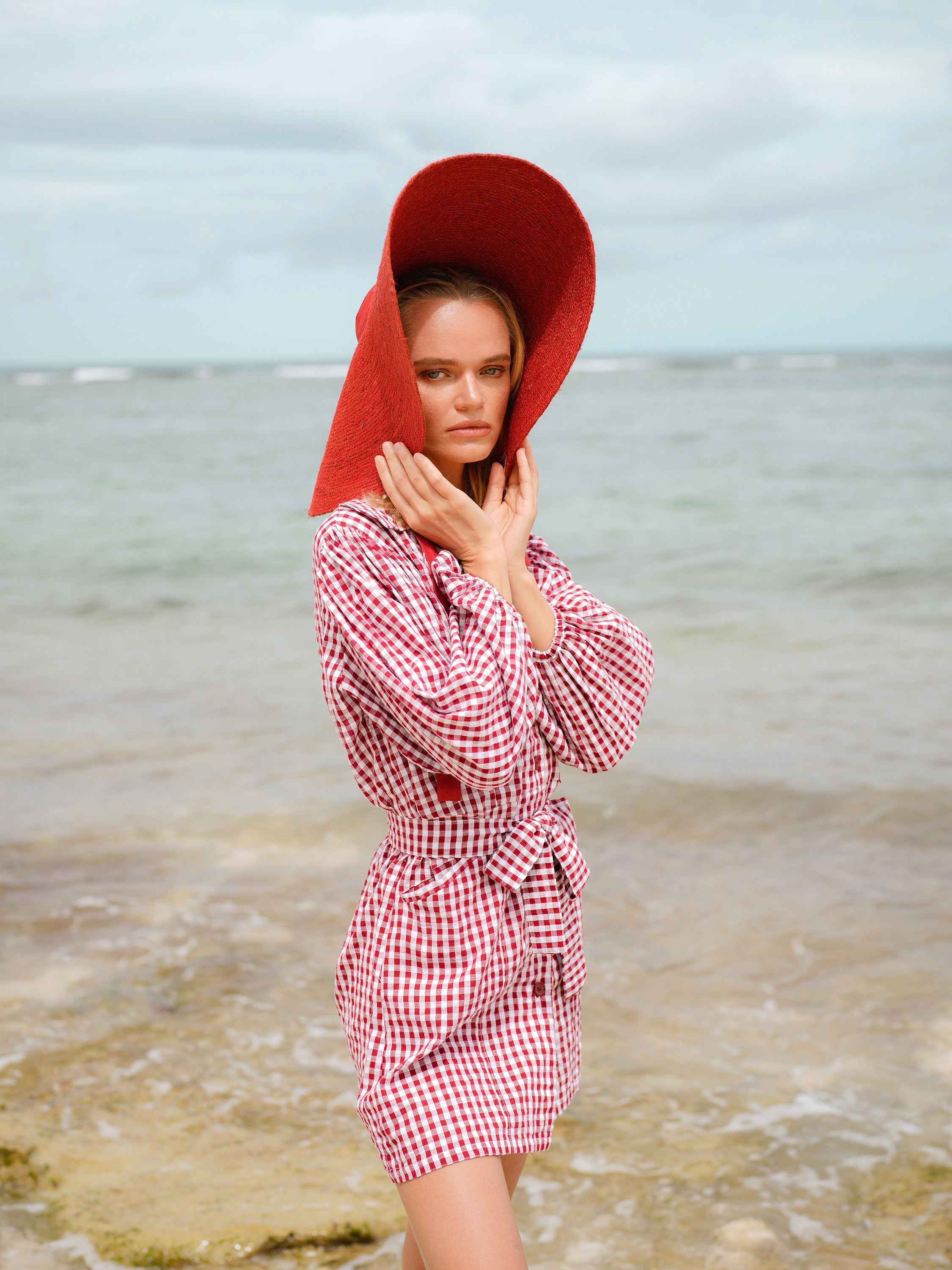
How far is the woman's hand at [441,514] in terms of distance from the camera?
6.50ft

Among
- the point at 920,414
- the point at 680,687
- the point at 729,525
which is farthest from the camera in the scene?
the point at 920,414

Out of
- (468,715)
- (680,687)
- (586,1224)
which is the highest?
(468,715)

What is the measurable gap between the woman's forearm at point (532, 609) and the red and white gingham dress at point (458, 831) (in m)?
0.03

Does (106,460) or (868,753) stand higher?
(106,460)

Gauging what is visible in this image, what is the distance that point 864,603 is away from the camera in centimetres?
1052

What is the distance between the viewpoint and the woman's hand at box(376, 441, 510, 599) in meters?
1.98

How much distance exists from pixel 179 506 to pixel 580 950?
650 inches

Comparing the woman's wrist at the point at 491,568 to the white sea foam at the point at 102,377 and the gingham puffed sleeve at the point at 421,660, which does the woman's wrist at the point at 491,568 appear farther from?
the white sea foam at the point at 102,377

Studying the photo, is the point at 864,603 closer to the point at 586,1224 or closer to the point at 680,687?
the point at 680,687

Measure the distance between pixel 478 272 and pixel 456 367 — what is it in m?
0.27

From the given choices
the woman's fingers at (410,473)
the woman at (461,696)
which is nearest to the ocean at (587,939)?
the woman at (461,696)

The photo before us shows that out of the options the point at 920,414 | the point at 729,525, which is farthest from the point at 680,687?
the point at 920,414

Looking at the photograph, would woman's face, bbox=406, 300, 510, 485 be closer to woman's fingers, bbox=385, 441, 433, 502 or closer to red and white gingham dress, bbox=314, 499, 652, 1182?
woman's fingers, bbox=385, 441, 433, 502

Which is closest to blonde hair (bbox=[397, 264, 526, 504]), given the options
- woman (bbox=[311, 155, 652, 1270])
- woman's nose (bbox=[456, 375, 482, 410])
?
woman (bbox=[311, 155, 652, 1270])
